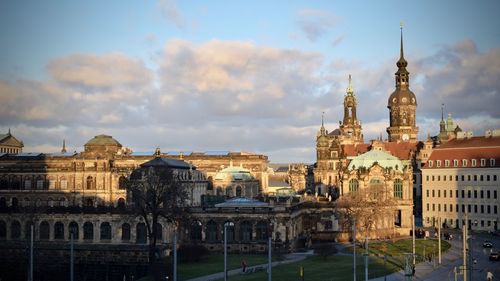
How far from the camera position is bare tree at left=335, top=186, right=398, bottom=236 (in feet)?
366

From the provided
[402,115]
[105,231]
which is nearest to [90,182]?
[105,231]

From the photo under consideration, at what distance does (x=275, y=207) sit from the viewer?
10150cm

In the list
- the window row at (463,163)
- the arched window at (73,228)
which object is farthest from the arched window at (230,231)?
the window row at (463,163)

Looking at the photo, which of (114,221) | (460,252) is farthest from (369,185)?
(114,221)

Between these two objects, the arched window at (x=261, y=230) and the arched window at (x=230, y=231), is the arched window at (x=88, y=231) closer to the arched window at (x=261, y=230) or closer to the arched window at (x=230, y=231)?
the arched window at (x=230, y=231)

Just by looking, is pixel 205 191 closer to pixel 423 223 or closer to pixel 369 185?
pixel 369 185

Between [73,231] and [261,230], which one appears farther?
[73,231]

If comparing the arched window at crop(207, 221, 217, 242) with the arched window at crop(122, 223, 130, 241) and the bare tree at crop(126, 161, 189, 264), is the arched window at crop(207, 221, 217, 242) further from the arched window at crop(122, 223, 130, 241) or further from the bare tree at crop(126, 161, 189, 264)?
the arched window at crop(122, 223, 130, 241)

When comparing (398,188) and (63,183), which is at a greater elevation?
(63,183)

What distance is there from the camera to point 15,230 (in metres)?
110

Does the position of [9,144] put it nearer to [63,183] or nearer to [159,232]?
[63,183]

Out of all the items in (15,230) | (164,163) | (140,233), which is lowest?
(140,233)

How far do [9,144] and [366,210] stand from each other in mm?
112936

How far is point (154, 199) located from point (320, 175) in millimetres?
72175
